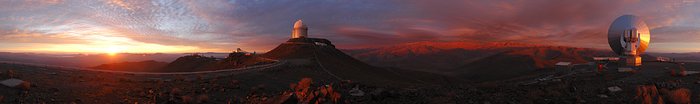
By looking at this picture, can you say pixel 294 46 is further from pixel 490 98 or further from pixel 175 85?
pixel 490 98

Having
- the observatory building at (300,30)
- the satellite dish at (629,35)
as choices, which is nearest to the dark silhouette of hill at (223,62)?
the observatory building at (300,30)

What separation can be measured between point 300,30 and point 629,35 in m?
43.3

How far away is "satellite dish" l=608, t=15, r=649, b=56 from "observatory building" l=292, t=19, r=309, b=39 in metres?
41.4

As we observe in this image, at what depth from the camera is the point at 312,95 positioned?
12.9 m

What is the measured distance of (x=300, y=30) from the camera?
62.7m

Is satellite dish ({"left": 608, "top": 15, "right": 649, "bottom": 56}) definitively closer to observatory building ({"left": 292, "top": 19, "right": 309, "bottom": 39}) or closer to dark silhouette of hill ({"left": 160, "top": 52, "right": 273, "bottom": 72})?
dark silhouette of hill ({"left": 160, "top": 52, "right": 273, "bottom": 72})

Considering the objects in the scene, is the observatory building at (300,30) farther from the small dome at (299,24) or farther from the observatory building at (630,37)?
the observatory building at (630,37)

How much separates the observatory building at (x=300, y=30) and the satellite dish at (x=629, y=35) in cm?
4142

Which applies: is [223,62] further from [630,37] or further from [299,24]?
[630,37]

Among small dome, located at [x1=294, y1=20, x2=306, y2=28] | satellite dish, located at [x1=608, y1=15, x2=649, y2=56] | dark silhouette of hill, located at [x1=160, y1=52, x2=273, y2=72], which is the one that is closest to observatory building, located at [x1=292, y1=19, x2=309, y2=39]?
small dome, located at [x1=294, y1=20, x2=306, y2=28]

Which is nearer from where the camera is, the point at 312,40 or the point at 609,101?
the point at 609,101

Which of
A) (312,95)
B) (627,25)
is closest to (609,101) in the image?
(312,95)

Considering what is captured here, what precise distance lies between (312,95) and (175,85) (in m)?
8.69

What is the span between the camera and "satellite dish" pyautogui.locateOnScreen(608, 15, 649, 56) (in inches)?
1331
